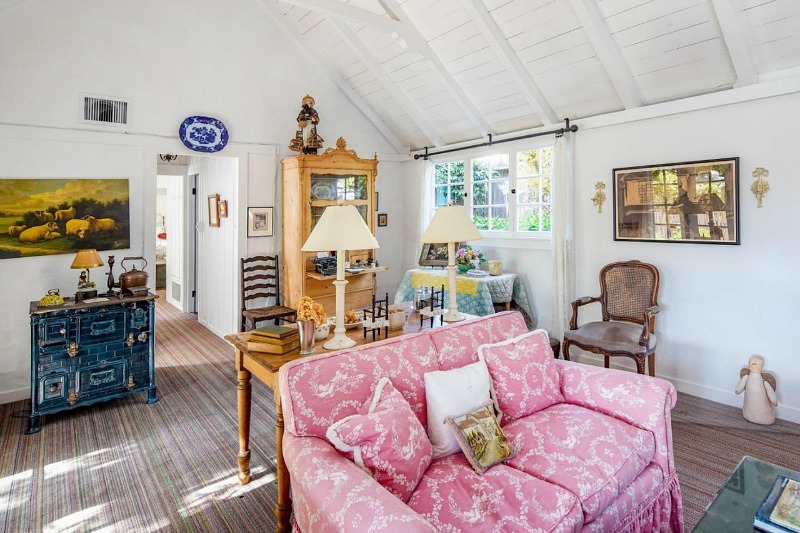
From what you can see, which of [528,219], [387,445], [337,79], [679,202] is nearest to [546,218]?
[528,219]

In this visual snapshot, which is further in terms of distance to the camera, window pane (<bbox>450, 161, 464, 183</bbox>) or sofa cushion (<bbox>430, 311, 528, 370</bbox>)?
window pane (<bbox>450, 161, 464, 183</bbox>)

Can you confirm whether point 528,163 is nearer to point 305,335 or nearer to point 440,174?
point 440,174

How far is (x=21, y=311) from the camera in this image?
363cm

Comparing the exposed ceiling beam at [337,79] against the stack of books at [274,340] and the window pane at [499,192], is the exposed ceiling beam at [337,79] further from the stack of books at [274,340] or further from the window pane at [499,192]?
the stack of books at [274,340]

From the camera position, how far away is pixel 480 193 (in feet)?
17.2

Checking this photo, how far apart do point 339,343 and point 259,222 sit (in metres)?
3.15

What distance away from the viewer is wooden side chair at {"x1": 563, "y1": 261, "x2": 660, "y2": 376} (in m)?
3.35

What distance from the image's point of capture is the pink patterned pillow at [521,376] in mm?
2137

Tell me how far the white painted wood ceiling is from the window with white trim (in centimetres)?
32

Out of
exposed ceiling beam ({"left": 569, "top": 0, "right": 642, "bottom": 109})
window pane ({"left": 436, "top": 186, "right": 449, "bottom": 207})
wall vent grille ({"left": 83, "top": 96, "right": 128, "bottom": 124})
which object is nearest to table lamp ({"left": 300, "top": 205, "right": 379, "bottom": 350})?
exposed ceiling beam ({"left": 569, "top": 0, "right": 642, "bottom": 109})

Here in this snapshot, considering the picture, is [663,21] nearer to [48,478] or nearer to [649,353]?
[649,353]

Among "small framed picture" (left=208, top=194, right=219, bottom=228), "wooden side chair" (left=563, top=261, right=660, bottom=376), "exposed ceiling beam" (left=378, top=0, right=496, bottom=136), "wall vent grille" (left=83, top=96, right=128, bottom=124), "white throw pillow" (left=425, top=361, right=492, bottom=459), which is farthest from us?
"small framed picture" (left=208, top=194, right=219, bottom=228)

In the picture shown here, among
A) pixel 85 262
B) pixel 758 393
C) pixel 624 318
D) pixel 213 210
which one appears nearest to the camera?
pixel 758 393

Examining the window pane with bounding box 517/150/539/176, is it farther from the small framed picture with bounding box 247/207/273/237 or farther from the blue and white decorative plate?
the blue and white decorative plate
